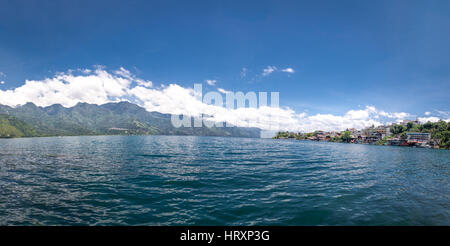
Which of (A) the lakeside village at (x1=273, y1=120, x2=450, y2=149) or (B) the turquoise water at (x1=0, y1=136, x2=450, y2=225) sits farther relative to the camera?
(A) the lakeside village at (x1=273, y1=120, x2=450, y2=149)

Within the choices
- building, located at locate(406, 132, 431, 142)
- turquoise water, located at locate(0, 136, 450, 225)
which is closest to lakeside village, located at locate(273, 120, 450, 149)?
building, located at locate(406, 132, 431, 142)

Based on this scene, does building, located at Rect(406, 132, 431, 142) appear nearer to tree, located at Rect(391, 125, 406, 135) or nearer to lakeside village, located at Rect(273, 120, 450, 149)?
lakeside village, located at Rect(273, 120, 450, 149)

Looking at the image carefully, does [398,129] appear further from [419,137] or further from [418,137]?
[419,137]

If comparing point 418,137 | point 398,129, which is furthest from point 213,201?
point 398,129

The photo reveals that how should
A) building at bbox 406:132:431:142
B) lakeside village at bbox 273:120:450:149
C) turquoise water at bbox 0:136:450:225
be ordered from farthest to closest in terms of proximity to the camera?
building at bbox 406:132:431:142, lakeside village at bbox 273:120:450:149, turquoise water at bbox 0:136:450:225

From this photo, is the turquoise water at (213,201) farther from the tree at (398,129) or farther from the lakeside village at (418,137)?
the tree at (398,129)

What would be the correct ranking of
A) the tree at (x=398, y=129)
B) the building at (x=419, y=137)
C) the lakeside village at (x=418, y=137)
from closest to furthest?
the lakeside village at (x=418, y=137) < the building at (x=419, y=137) < the tree at (x=398, y=129)

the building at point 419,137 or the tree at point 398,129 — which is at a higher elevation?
the tree at point 398,129

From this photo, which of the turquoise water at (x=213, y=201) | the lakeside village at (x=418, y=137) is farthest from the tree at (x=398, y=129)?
the turquoise water at (x=213, y=201)

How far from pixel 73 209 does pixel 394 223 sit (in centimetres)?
1987
